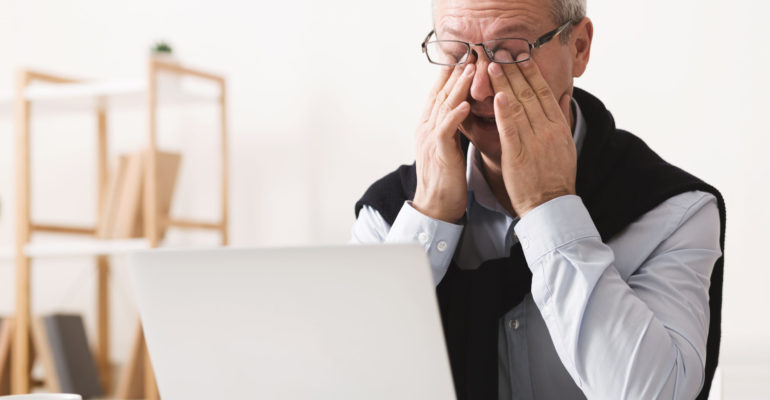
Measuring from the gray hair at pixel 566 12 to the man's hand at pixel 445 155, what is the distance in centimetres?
14

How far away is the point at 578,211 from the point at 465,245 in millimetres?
265

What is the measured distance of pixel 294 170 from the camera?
2834mm

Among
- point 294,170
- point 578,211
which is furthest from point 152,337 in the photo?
point 294,170

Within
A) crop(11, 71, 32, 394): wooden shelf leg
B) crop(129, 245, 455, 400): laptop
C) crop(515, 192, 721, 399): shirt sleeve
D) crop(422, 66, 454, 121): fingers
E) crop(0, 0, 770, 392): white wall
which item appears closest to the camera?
crop(129, 245, 455, 400): laptop

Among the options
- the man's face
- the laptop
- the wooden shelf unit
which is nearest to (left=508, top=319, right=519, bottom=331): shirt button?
the man's face

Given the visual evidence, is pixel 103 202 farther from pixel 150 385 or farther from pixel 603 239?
pixel 603 239

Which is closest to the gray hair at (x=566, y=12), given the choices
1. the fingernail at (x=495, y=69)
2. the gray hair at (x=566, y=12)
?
the gray hair at (x=566, y=12)

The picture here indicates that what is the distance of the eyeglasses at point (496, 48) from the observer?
1240 millimetres

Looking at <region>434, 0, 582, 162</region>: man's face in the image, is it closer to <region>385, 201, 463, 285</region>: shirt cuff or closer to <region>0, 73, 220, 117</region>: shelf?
<region>385, 201, 463, 285</region>: shirt cuff

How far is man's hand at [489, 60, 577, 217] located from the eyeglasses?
0.07 feet

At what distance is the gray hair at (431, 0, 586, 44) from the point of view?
128cm

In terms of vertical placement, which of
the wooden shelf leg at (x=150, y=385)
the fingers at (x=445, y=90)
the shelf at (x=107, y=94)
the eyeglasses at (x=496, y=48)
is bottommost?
the wooden shelf leg at (x=150, y=385)

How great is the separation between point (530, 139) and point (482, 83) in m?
0.11

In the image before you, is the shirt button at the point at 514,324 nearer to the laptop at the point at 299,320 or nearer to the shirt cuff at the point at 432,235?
the shirt cuff at the point at 432,235
